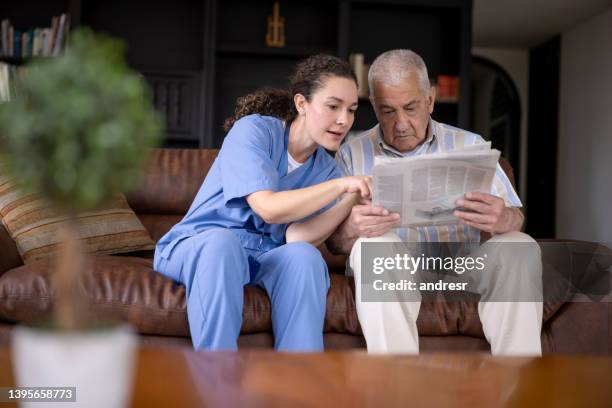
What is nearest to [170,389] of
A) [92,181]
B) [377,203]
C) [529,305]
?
[92,181]

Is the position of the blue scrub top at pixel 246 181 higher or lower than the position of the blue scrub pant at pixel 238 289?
higher

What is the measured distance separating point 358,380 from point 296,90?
4.38 feet

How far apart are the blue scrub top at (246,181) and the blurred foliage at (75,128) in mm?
1213

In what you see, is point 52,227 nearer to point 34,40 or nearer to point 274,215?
point 274,215

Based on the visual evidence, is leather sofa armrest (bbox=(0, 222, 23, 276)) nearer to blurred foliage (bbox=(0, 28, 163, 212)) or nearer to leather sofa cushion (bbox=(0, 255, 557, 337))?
leather sofa cushion (bbox=(0, 255, 557, 337))

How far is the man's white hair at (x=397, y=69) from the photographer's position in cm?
220

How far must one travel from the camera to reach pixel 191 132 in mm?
4555

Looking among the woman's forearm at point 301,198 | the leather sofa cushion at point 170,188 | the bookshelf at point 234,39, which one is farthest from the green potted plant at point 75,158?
the bookshelf at point 234,39

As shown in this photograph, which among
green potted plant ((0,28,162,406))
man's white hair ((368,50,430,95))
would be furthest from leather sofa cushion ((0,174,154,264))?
green potted plant ((0,28,162,406))

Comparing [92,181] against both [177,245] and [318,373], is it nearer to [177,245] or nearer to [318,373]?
[318,373]

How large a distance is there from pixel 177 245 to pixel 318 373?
1.08 meters

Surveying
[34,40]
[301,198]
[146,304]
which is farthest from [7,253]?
[34,40]

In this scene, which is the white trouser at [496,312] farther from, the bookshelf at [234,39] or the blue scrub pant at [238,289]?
the bookshelf at [234,39]

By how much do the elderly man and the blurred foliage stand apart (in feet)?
4.11
